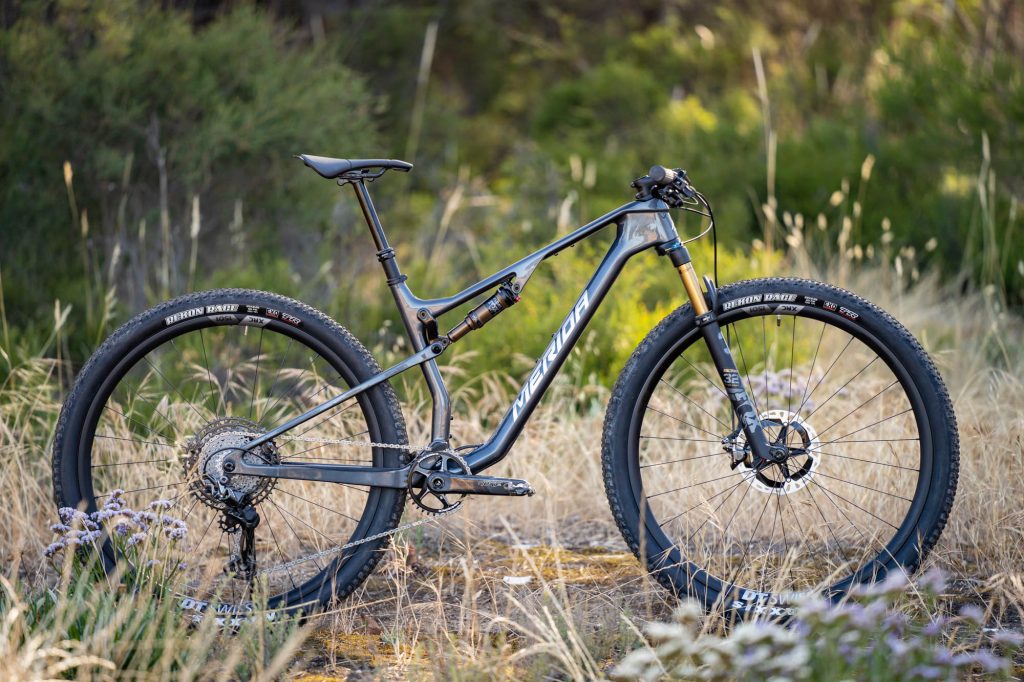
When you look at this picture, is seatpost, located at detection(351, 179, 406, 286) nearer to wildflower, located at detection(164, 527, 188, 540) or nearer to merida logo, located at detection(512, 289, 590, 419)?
merida logo, located at detection(512, 289, 590, 419)

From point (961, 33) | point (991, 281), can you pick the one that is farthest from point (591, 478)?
point (961, 33)

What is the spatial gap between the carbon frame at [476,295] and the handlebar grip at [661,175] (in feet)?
0.20

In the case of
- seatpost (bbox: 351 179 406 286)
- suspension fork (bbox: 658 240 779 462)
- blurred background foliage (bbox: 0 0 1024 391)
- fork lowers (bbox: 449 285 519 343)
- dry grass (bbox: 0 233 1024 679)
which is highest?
blurred background foliage (bbox: 0 0 1024 391)

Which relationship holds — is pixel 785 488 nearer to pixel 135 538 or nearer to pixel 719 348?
pixel 719 348

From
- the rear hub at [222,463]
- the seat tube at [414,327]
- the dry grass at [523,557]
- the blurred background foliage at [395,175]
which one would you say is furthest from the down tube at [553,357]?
the blurred background foliage at [395,175]

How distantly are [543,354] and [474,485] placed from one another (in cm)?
39

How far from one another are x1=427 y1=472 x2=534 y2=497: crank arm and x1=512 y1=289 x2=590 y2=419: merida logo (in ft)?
0.59

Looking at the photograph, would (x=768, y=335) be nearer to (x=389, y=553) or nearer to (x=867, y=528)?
(x=867, y=528)

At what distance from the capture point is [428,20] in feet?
36.1

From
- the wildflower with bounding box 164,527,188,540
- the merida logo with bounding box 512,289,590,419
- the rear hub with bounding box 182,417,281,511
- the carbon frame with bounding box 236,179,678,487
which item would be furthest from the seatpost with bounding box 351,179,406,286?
the wildflower with bounding box 164,527,188,540

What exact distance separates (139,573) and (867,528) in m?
2.10

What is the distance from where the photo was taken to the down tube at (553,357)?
2.81 meters

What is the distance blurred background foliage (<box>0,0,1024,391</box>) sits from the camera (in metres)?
5.32

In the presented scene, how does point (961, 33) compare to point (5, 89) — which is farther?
point (961, 33)
